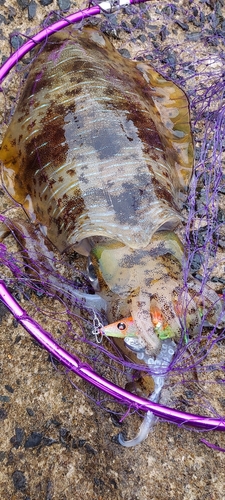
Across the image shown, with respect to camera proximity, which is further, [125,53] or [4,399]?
[125,53]

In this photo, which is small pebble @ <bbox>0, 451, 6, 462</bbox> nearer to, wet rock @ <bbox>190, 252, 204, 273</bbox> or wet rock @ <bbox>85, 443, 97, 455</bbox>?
wet rock @ <bbox>85, 443, 97, 455</bbox>

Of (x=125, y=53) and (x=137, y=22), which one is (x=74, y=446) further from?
(x=137, y=22)

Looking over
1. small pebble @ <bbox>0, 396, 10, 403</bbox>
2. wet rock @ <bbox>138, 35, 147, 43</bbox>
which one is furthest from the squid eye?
wet rock @ <bbox>138, 35, 147, 43</bbox>

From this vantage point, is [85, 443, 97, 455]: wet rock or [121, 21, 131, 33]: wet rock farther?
[121, 21, 131, 33]: wet rock

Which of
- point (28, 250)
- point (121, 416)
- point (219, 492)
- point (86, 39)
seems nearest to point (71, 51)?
point (86, 39)

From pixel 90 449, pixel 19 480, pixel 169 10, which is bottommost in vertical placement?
pixel 90 449

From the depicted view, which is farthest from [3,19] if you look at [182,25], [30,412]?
[30,412]
